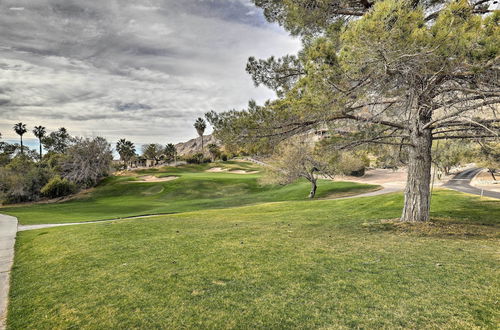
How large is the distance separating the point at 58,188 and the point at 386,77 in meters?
47.8

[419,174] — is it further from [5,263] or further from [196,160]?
[196,160]

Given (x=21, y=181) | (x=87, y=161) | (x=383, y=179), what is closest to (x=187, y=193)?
(x=87, y=161)

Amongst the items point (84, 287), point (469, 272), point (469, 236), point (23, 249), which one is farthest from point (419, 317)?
point (23, 249)

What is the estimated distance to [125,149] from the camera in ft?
268

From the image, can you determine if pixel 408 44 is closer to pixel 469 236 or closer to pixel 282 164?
pixel 469 236

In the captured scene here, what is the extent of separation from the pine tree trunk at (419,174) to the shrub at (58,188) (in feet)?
153

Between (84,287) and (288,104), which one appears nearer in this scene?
(84,287)

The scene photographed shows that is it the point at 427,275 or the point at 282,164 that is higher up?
the point at 282,164

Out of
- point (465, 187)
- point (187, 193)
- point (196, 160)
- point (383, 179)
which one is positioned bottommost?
point (465, 187)

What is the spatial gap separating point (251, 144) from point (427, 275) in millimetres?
6465

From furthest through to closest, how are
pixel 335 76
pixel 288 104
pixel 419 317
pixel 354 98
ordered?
pixel 288 104 → pixel 354 98 → pixel 335 76 → pixel 419 317

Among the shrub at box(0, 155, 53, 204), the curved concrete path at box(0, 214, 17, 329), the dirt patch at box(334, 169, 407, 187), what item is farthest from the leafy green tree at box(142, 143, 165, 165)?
the curved concrete path at box(0, 214, 17, 329)

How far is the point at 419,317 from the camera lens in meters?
3.80

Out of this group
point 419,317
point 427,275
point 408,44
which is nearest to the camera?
point 419,317
